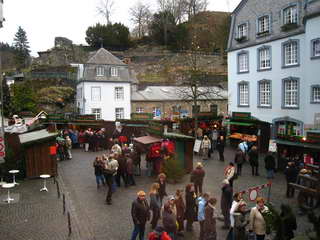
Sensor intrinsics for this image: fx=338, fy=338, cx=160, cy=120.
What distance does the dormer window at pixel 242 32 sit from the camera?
30130mm

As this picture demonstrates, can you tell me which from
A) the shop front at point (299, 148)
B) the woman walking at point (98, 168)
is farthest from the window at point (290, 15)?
the woman walking at point (98, 168)

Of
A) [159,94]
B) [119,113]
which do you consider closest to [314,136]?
[159,94]

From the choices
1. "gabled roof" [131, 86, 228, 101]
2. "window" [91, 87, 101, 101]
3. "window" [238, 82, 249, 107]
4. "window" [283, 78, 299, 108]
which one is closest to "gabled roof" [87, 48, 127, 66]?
"window" [91, 87, 101, 101]

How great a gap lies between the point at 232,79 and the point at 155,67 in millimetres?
27249

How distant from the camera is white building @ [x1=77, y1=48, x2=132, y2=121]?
132 feet

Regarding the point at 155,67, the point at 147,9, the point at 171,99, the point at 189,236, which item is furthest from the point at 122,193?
the point at 147,9

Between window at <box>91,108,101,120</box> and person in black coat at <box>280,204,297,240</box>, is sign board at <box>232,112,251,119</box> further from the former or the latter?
window at <box>91,108,101,120</box>

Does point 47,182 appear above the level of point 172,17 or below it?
below

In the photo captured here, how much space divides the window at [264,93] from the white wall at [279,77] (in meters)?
0.34

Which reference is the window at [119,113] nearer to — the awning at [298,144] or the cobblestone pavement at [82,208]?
the cobblestone pavement at [82,208]

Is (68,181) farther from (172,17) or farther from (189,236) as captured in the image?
(172,17)

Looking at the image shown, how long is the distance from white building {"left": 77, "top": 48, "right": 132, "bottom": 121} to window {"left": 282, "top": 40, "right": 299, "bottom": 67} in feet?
66.9

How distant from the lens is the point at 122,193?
13836 mm

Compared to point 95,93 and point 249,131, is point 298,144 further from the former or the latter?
point 95,93
